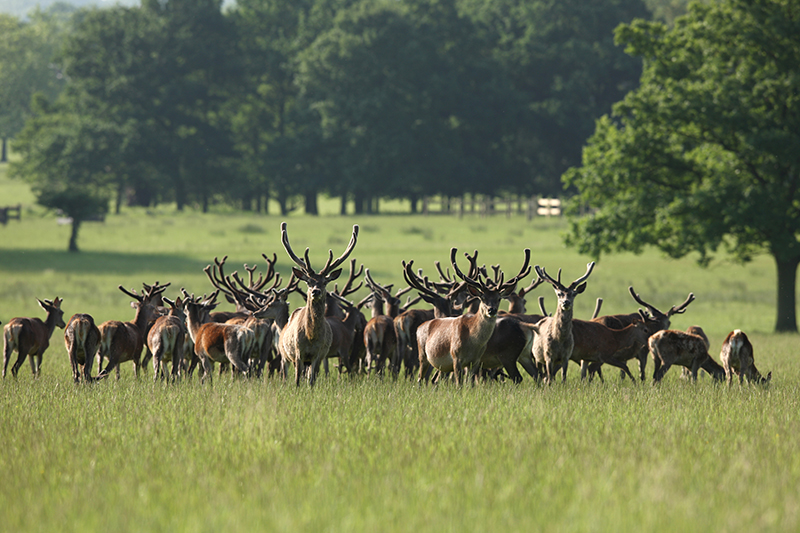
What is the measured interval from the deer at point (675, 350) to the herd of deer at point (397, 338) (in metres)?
0.01

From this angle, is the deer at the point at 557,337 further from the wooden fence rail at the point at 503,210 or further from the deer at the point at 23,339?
the wooden fence rail at the point at 503,210

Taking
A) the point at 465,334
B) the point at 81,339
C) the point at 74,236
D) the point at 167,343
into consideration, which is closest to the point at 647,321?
the point at 465,334

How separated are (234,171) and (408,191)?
44.1 ft

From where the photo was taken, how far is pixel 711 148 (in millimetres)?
24266

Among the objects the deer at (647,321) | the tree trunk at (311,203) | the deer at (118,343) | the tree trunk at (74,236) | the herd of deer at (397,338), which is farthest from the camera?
the tree trunk at (311,203)

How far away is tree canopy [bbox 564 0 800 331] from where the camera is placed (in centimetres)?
2297

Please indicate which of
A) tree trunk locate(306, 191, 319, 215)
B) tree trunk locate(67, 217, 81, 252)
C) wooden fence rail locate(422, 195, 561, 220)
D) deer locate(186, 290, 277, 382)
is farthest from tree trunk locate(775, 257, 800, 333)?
tree trunk locate(306, 191, 319, 215)

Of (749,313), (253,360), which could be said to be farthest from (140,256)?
(253,360)

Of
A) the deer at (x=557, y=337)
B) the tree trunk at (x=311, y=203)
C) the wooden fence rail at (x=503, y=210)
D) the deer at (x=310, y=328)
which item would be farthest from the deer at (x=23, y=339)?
the tree trunk at (x=311, y=203)

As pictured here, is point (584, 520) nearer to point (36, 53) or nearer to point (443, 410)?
point (443, 410)

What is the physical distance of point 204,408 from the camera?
9469 millimetres

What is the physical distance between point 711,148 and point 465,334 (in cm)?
1540

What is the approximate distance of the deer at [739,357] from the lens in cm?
1191

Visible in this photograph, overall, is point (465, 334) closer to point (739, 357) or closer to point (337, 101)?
point (739, 357)
